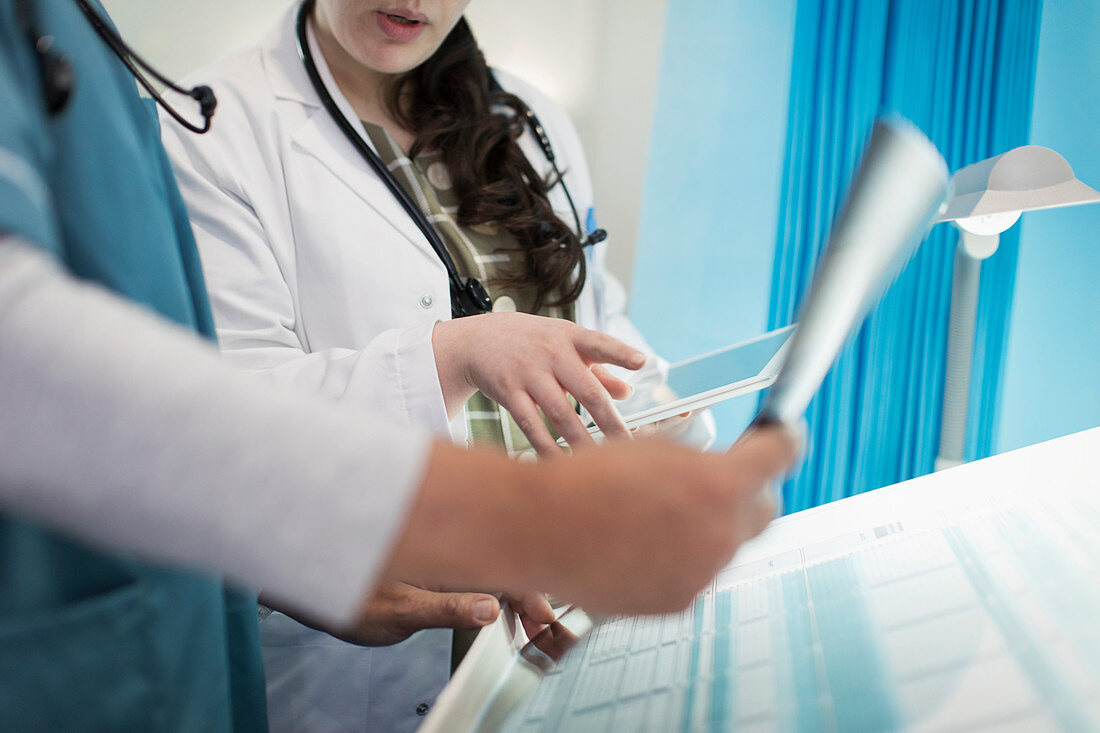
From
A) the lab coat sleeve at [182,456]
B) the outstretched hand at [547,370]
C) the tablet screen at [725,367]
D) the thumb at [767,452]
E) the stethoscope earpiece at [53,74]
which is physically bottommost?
the tablet screen at [725,367]

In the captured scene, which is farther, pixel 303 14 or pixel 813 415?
pixel 813 415

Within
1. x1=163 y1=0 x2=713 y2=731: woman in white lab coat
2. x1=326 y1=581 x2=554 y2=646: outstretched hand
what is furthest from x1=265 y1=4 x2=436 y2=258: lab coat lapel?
x1=326 y1=581 x2=554 y2=646: outstretched hand

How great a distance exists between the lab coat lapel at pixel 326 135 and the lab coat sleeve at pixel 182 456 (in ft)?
2.37

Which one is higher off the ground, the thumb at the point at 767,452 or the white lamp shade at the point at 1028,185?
the thumb at the point at 767,452

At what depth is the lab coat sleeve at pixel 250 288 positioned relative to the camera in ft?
2.27

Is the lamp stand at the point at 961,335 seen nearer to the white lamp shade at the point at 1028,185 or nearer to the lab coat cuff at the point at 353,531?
the white lamp shade at the point at 1028,185

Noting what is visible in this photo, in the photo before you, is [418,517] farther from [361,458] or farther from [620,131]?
[620,131]

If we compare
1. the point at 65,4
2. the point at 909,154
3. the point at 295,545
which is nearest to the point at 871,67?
the point at 909,154

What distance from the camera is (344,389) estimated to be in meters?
0.68

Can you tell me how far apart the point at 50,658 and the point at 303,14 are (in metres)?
0.97

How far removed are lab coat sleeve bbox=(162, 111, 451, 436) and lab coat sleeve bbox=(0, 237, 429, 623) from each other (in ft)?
1.31

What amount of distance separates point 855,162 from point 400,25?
0.98 metres

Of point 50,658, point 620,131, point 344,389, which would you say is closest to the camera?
point 50,658

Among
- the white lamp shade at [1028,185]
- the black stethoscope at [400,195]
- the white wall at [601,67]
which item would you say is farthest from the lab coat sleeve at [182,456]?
the white wall at [601,67]
